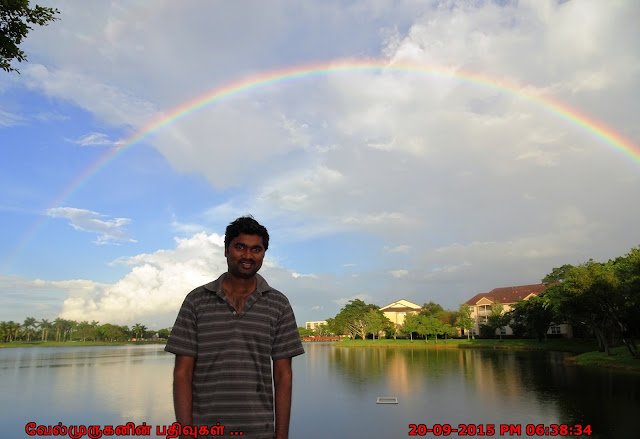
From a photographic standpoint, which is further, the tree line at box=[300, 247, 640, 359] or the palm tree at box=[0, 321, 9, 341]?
the palm tree at box=[0, 321, 9, 341]

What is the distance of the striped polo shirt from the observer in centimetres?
280

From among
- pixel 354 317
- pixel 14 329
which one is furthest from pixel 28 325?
pixel 354 317

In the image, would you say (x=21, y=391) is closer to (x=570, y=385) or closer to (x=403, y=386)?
(x=403, y=386)

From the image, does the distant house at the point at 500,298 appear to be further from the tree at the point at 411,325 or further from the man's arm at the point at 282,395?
the man's arm at the point at 282,395

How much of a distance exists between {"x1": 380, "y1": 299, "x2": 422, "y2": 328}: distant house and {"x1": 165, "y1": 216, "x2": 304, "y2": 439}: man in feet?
388

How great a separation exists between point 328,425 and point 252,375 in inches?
561

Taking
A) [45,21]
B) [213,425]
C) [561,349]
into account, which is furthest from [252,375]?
[561,349]

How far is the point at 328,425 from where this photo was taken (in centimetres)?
1560

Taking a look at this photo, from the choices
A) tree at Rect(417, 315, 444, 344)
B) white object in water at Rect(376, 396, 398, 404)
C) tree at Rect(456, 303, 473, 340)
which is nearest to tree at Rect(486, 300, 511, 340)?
tree at Rect(456, 303, 473, 340)

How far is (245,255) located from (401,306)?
128m
